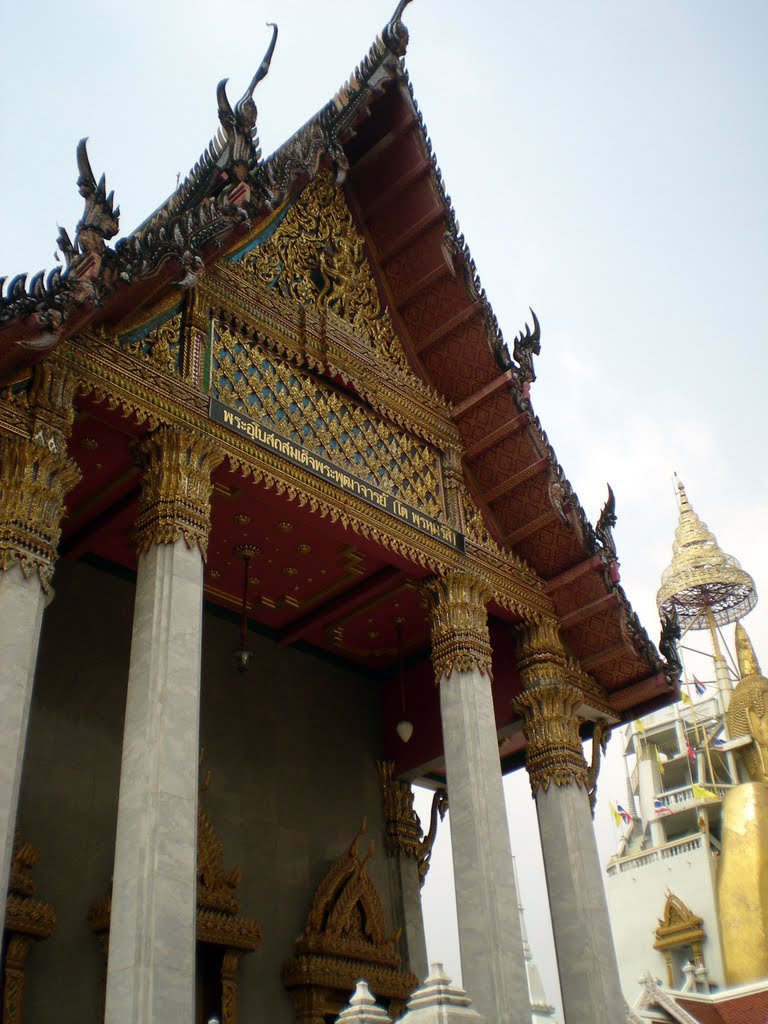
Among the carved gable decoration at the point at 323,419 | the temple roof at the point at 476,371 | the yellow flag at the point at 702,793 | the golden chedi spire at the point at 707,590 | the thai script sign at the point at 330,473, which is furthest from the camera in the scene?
the golden chedi spire at the point at 707,590

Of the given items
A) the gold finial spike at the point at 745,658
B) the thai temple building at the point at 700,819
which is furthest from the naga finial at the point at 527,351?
the gold finial spike at the point at 745,658

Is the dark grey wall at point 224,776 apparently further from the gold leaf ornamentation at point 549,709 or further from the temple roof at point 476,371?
the temple roof at point 476,371

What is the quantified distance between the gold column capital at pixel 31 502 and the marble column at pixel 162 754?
2.25 ft

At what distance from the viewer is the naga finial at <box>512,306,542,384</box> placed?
1013cm

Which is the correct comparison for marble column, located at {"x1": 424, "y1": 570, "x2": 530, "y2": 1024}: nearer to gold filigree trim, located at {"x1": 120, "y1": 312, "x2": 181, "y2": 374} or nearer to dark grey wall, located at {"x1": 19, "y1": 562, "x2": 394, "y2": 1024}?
dark grey wall, located at {"x1": 19, "y1": 562, "x2": 394, "y2": 1024}

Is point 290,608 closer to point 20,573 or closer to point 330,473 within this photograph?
point 330,473

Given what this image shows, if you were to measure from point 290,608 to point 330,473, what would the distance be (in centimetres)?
246

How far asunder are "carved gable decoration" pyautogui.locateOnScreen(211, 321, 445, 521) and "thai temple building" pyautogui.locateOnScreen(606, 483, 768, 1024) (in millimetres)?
17139

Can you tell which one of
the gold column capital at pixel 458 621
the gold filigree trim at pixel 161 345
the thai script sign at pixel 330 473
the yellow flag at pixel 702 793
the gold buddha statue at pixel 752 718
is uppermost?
the gold buddha statue at pixel 752 718

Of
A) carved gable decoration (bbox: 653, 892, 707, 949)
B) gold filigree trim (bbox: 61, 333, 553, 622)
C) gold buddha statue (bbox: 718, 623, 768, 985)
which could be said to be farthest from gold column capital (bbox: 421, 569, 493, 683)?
carved gable decoration (bbox: 653, 892, 707, 949)

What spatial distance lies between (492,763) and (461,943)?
134 centimetres

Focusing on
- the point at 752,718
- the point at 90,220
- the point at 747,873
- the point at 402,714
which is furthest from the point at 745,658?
the point at 90,220

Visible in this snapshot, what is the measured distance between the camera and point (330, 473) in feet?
27.9

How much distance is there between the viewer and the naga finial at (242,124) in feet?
24.7
